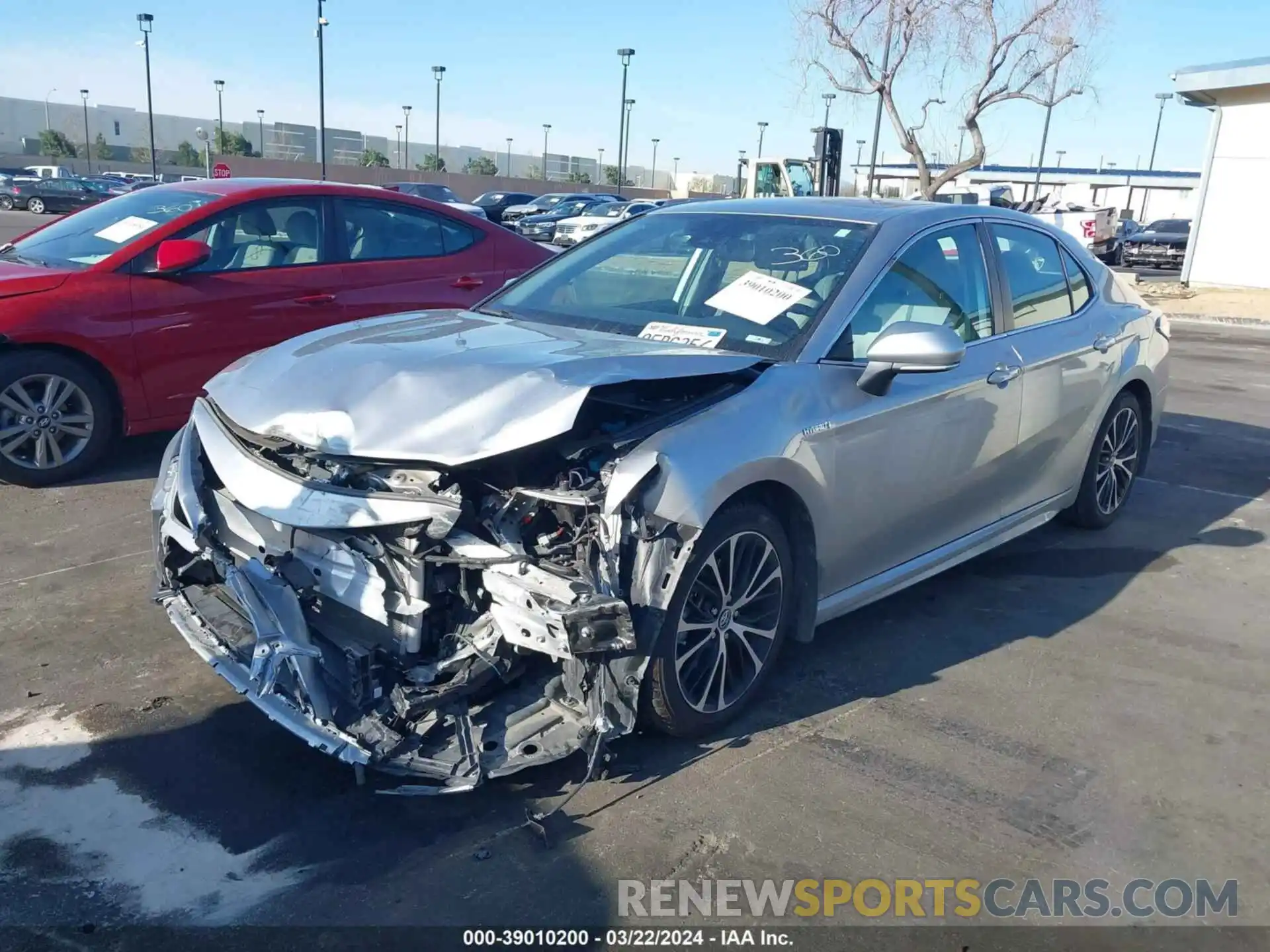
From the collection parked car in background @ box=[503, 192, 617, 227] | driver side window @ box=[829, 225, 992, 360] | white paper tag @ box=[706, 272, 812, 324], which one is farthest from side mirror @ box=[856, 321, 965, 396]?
parked car in background @ box=[503, 192, 617, 227]

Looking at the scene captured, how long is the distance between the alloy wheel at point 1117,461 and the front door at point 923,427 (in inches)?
47.0

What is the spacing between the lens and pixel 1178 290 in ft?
75.4

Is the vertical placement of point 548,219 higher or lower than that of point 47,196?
higher

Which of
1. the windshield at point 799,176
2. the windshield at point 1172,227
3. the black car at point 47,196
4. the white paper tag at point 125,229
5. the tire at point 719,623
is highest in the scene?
the windshield at point 799,176

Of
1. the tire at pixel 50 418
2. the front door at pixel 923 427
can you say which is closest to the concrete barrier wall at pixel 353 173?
the tire at pixel 50 418

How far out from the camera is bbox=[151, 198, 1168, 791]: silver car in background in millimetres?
2996

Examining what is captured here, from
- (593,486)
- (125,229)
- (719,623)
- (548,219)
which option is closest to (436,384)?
(593,486)

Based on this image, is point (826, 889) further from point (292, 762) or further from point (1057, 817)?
point (292, 762)

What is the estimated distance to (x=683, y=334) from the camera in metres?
3.90

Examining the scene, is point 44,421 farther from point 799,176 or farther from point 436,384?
point 799,176

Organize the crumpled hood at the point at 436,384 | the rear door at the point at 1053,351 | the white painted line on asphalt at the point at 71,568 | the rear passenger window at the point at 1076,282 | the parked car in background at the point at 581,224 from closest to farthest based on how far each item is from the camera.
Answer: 1. the crumpled hood at the point at 436,384
2. the white painted line on asphalt at the point at 71,568
3. the rear door at the point at 1053,351
4. the rear passenger window at the point at 1076,282
5. the parked car in background at the point at 581,224

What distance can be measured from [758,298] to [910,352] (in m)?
0.69

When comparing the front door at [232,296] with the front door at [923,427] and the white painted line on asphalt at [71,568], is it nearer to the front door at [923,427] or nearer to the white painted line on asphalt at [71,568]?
the white painted line on asphalt at [71,568]

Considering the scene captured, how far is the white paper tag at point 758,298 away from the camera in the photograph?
3.91 meters
